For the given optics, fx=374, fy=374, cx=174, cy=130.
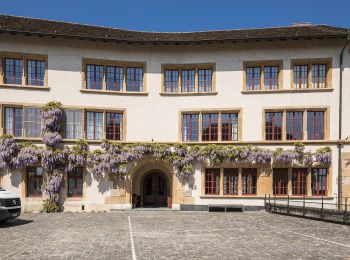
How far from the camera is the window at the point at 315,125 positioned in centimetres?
2372

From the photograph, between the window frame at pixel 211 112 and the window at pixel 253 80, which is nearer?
the window frame at pixel 211 112

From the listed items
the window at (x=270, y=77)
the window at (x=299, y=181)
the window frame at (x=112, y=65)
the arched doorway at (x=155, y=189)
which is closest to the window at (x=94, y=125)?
A: the window frame at (x=112, y=65)

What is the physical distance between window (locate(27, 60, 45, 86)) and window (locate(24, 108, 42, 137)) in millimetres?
1746

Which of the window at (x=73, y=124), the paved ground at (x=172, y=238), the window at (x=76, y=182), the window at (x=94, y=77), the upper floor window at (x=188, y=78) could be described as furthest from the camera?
the upper floor window at (x=188, y=78)

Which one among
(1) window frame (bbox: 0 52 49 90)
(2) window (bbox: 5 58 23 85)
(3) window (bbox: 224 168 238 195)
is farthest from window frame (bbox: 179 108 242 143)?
(2) window (bbox: 5 58 23 85)

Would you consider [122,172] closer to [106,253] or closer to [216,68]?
[216,68]

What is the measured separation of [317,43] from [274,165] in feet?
26.9

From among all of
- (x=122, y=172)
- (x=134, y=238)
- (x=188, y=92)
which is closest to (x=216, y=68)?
(x=188, y=92)

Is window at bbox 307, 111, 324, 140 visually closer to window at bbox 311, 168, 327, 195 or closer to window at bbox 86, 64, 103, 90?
window at bbox 311, 168, 327, 195

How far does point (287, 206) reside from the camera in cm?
2112

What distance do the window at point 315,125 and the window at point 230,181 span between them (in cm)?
524

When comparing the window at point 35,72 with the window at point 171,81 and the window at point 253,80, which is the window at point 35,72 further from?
the window at point 253,80

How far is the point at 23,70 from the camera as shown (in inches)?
914

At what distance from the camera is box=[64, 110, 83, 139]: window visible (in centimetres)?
2370
